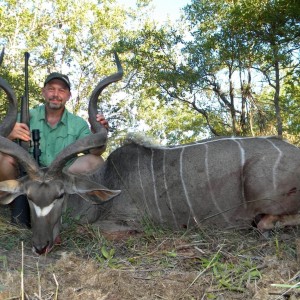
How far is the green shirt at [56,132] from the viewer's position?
3.80m

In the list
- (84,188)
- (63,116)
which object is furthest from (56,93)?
(84,188)

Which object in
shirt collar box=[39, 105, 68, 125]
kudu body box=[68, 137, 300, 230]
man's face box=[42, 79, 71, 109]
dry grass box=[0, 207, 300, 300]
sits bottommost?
dry grass box=[0, 207, 300, 300]

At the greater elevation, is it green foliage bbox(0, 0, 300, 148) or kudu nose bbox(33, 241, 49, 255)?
green foliage bbox(0, 0, 300, 148)

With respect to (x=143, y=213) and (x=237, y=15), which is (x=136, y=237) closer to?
(x=143, y=213)

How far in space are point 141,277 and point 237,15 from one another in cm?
516

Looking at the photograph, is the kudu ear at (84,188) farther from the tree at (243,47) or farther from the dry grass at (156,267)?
the tree at (243,47)

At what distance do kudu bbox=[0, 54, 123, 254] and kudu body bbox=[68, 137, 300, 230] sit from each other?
0.39m

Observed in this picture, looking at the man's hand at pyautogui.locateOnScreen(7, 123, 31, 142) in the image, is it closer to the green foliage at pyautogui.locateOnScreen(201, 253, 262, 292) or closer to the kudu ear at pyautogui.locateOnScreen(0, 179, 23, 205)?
the kudu ear at pyautogui.locateOnScreen(0, 179, 23, 205)

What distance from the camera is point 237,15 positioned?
6.49 m

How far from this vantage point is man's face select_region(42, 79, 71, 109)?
3906mm

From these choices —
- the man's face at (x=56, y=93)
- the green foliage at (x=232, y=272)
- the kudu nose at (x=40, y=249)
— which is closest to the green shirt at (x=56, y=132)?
the man's face at (x=56, y=93)

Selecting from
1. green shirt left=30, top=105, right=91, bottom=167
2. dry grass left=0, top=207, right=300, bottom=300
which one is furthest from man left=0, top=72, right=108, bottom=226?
dry grass left=0, top=207, right=300, bottom=300

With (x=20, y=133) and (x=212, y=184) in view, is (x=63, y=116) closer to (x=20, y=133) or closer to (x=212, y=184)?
(x=20, y=133)

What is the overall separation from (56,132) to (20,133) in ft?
1.68
